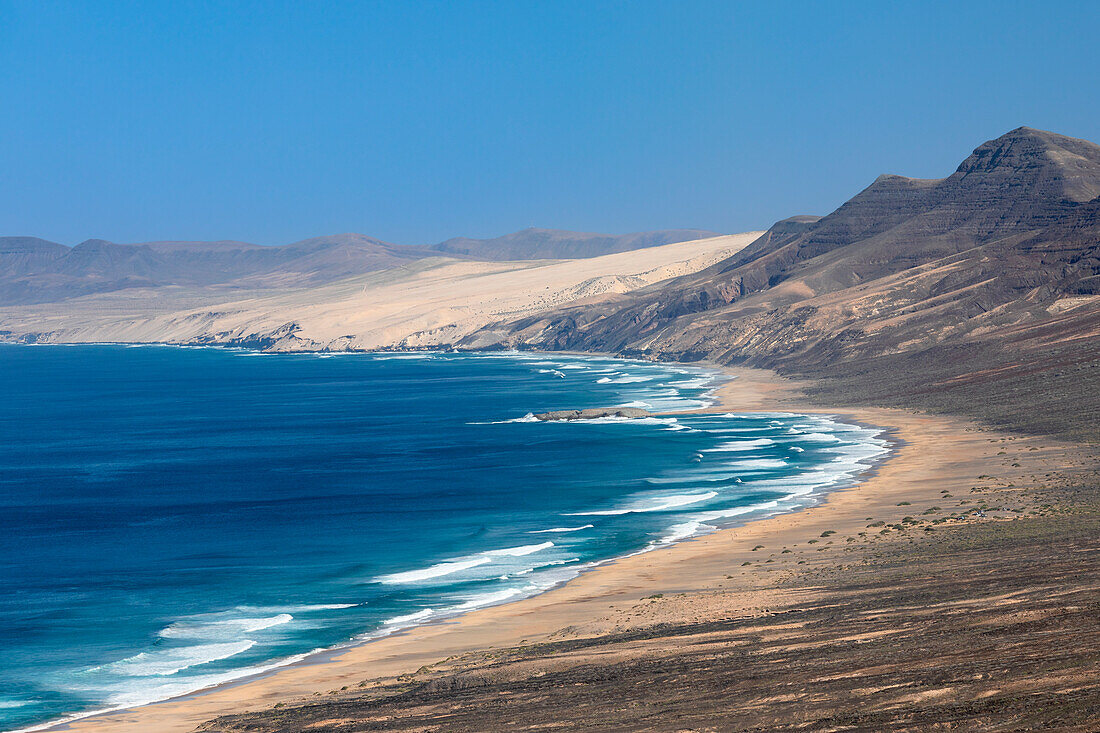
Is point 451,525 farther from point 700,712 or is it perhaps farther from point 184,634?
point 700,712

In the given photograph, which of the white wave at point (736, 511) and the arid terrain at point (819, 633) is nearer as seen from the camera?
the arid terrain at point (819, 633)

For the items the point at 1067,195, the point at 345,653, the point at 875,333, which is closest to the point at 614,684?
the point at 345,653

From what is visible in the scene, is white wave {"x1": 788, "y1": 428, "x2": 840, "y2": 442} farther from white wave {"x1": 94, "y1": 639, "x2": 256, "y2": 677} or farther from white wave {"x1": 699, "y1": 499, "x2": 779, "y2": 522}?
white wave {"x1": 94, "y1": 639, "x2": 256, "y2": 677}

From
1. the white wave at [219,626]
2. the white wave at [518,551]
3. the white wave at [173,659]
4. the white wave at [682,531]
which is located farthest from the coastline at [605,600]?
the white wave at [518,551]

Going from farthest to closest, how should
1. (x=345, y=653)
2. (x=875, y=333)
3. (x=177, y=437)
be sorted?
(x=875, y=333), (x=177, y=437), (x=345, y=653)

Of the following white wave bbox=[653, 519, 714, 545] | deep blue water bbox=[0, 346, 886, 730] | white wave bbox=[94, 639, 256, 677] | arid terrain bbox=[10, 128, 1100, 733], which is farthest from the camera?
white wave bbox=[653, 519, 714, 545]

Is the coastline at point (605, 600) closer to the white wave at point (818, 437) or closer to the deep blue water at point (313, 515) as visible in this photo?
the deep blue water at point (313, 515)

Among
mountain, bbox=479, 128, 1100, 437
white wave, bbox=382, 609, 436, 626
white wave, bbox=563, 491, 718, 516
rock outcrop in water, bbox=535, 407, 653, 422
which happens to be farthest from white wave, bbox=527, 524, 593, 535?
rock outcrop in water, bbox=535, 407, 653, 422
